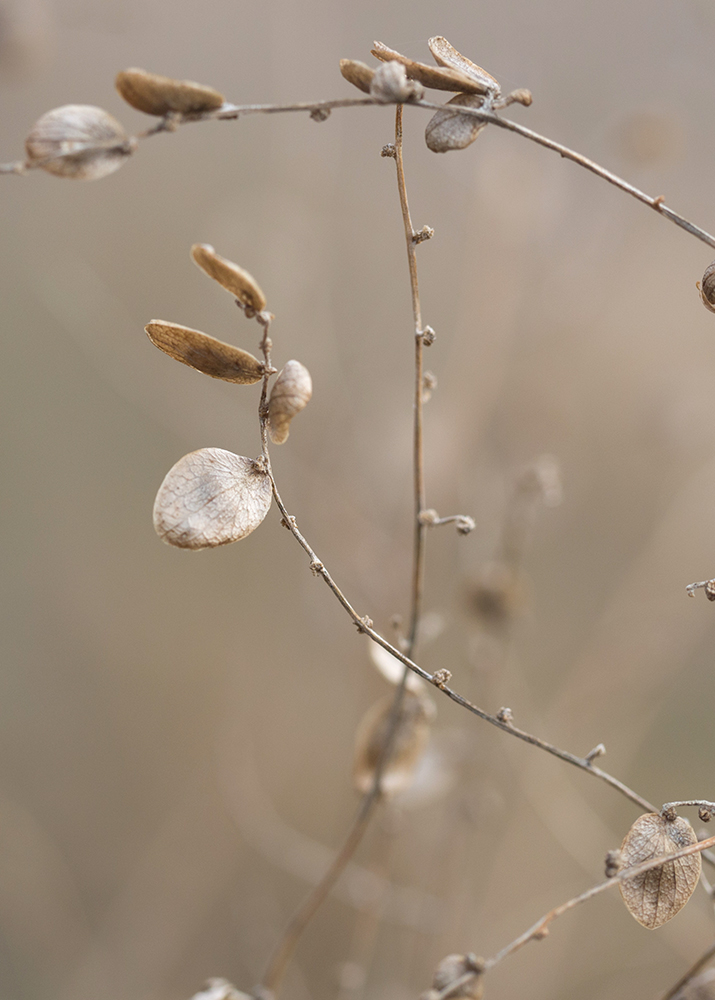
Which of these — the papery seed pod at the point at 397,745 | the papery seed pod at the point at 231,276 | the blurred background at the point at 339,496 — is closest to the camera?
the papery seed pod at the point at 231,276

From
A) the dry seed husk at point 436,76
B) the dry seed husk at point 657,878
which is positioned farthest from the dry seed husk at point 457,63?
the dry seed husk at point 657,878

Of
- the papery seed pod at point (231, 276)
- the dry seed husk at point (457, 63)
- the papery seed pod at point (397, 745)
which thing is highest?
the dry seed husk at point (457, 63)

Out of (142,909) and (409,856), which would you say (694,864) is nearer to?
(409,856)

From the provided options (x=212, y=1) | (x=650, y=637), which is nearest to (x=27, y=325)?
(x=212, y=1)

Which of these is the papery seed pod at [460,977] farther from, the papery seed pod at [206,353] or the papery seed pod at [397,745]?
the papery seed pod at [206,353]

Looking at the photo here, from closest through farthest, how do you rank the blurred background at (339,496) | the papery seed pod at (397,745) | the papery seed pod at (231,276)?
the papery seed pod at (231,276), the papery seed pod at (397,745), the blurred background at (339,496)

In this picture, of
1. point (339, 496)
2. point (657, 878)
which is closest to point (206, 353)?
point (657, 878)
